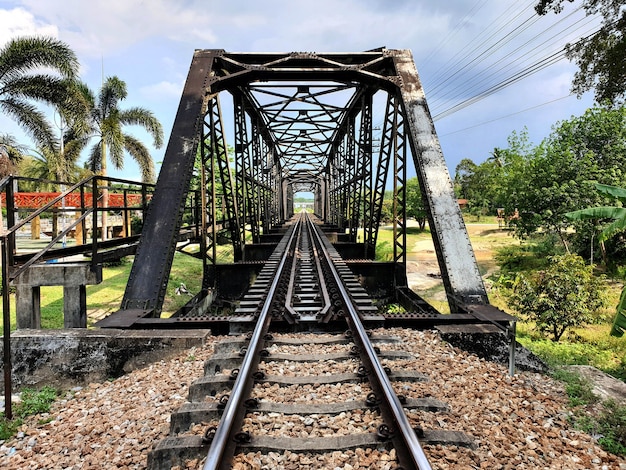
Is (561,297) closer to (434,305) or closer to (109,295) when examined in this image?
(434,305)

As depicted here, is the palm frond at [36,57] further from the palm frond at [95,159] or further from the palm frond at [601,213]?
the palm frond at [601,213]

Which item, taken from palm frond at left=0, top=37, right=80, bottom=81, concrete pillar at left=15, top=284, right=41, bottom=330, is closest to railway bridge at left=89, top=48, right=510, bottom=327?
concrete pillar at left=15, top=284, right=41, bottom=330

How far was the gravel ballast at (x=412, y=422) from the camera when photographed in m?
2.34

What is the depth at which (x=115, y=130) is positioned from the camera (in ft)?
72.5

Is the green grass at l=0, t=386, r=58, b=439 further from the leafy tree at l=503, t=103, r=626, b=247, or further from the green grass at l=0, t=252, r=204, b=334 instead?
the leafy tree at l=503, t=103, r=626, b=247

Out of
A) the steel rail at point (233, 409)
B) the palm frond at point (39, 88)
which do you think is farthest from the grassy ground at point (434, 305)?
the palm frond at point (39, 88)

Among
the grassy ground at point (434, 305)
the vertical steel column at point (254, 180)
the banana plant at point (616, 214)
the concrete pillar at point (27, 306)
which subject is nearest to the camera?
the banana plant at point (616, 214)

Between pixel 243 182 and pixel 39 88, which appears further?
pixel 39 88

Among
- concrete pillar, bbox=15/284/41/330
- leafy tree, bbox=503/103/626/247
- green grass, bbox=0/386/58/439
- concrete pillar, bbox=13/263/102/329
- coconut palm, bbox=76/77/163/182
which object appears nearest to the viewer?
green grass, bbox=0/386/58/439

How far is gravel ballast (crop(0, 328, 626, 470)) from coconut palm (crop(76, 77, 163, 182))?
21.5 m

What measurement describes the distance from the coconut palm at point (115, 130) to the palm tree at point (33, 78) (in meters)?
4.13

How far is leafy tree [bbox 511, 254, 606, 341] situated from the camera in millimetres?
10273

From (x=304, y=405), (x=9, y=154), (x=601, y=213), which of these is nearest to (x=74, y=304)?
(x=304, y=405)

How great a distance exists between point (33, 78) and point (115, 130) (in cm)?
595
